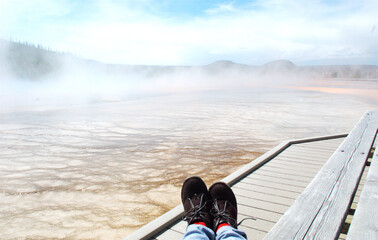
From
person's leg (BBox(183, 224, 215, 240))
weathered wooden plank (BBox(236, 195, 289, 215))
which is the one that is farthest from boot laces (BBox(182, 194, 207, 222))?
weathered wooden plank (BBox(236, 195, 289, 215))

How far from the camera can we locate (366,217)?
107 centimetres

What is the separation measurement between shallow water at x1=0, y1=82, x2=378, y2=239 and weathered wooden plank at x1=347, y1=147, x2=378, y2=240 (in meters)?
1.79

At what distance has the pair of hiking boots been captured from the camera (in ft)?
5.22

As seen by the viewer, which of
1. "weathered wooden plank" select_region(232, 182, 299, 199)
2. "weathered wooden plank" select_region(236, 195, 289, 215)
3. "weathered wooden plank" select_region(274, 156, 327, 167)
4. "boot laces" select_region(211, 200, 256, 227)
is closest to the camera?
"boot laces" select_region(211, 200, 256, 227)

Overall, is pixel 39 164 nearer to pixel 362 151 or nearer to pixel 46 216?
pixel 46 216

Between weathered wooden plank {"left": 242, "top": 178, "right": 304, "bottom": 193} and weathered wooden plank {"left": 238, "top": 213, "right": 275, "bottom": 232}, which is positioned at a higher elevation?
weathered wooden plank {"left": 242, "top": 178, "right": 304, "bottom": 193}

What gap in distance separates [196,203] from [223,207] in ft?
0.55

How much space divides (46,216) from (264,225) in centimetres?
194

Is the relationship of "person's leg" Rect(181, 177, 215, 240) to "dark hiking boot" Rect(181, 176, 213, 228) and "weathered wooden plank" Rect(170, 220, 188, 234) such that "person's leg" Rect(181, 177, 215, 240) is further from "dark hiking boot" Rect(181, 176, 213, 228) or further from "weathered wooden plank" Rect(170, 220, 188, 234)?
"weathered wooden plank" Rect(170, 220, 188, 234)

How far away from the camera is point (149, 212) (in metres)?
2.71

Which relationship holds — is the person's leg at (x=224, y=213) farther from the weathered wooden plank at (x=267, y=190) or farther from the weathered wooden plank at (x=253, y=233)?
the weathered wooden plank at (x=267, y=190)

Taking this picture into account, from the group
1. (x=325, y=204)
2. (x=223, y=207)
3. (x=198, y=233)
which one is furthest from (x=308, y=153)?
(x=198, y=233)

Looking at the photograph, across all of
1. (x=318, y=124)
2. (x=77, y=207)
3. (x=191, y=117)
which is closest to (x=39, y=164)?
(x=77, y=207)

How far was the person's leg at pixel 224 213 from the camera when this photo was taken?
1.39 metres
